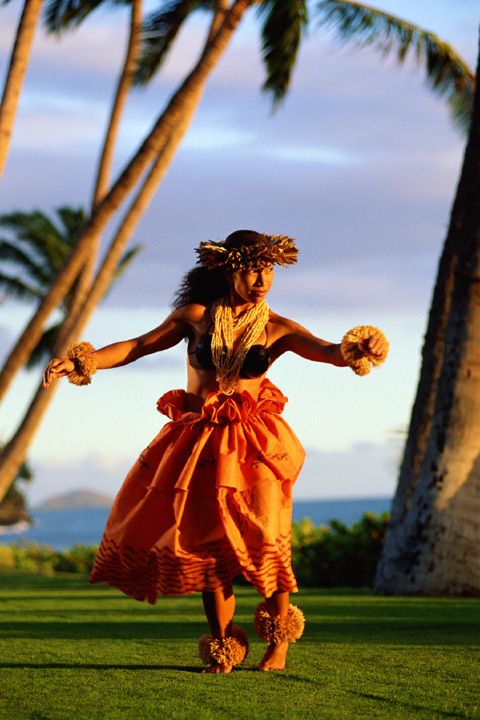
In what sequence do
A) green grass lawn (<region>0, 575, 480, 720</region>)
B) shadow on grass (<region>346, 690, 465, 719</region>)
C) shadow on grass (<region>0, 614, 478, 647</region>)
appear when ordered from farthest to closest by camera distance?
shadow on grass (<region>0, 614, 478, 647</region>) → green grass lawn (<region>0, 575, 480, 720</region>) → shadow on grass (<region>346, 690, 465, 719</region>)

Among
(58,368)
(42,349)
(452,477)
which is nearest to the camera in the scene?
(58,368)

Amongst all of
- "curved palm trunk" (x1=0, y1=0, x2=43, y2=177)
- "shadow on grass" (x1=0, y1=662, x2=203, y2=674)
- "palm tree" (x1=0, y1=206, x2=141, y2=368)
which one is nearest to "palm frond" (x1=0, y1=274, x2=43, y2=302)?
"palm tree" (x1=0, y1=206, x2=141, y2=368)

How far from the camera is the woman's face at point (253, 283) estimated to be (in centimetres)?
561

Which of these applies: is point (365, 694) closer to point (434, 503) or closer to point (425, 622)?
point (425, 622)

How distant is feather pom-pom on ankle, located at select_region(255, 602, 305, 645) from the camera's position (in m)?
5.48

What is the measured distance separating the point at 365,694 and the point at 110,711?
101 cm

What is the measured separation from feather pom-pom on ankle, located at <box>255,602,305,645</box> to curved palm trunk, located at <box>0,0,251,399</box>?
10.4m

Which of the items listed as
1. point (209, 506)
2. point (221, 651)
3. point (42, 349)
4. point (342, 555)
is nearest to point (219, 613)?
point (221, 651)

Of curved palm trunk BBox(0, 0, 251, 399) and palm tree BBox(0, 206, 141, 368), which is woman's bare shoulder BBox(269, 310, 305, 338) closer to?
curved palm trunk BBox(0, 0, 251, 399)

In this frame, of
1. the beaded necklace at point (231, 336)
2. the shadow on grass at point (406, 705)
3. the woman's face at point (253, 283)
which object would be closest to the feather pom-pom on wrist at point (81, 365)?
the beaded necklace at point (231, 336)

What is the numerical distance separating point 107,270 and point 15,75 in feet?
12.0

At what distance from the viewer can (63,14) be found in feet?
56.9

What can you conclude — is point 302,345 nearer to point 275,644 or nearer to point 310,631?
point 275,644

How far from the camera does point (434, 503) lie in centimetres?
981
